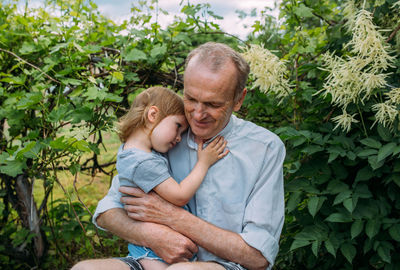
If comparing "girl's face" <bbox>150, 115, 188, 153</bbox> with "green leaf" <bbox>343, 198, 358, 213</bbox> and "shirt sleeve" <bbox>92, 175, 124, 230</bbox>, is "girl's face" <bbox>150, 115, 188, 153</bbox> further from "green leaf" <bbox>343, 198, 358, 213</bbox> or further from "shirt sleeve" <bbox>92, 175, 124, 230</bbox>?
"green leaf" <bbox>343, 198, 358, 213</bbox>

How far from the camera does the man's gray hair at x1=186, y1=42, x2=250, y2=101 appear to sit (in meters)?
1.74

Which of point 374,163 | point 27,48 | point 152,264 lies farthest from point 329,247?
point 27,48

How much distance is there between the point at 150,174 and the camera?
5.72 feet

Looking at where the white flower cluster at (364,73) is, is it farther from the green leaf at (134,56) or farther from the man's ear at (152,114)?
the green leaf at (134,56)

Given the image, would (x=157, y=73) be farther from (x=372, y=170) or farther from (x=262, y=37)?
(x=372, y=170)

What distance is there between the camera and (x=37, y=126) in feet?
8.63

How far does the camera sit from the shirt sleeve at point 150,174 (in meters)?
1.73

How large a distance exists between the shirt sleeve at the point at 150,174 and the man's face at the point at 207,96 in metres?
0.26

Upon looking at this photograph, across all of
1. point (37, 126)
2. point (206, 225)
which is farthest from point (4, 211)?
point (206, 225)

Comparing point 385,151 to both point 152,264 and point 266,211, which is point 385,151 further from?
point 152,264

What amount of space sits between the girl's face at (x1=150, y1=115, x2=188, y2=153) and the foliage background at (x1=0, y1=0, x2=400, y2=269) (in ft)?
1.33

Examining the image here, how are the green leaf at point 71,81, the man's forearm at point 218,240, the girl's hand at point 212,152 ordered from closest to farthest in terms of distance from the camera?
the man's forearm at point 218,240, the girl's hand at point 212,152, the green leaf at point 71,81

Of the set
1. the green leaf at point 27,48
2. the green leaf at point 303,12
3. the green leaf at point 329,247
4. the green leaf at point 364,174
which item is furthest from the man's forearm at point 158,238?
the green leaf at point 303,12

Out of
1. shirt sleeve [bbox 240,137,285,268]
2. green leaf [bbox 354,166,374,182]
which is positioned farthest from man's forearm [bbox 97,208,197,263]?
green leaf [bbox 354,166,374,182]
